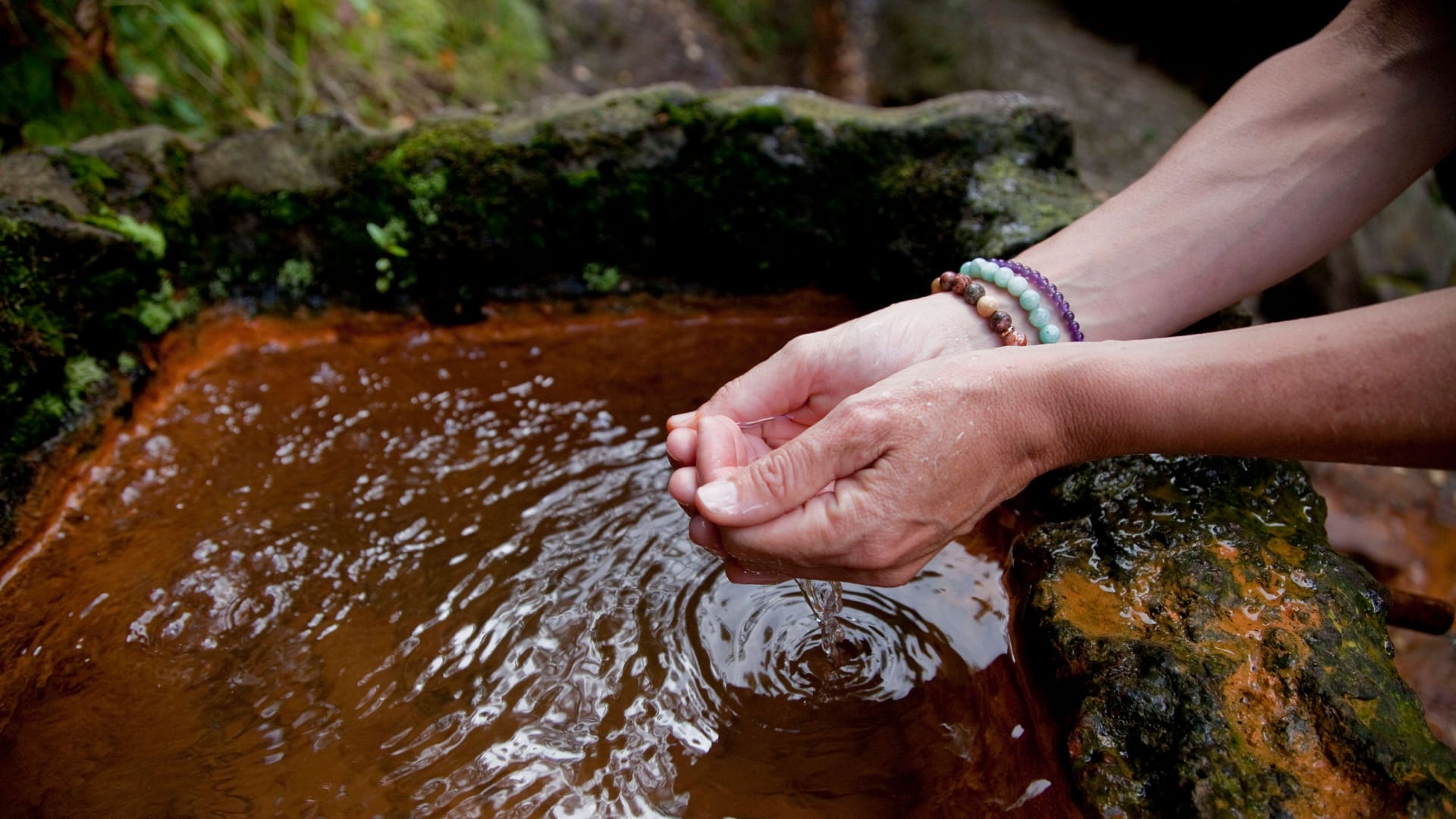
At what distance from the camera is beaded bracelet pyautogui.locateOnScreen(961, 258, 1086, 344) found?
193 centimetres

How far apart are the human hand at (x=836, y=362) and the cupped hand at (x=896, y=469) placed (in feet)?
1.05

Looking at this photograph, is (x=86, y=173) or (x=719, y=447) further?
(x=86, y=173)

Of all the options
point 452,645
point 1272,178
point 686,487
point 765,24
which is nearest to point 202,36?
point 452,645

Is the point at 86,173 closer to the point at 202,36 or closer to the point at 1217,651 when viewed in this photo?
the point at 202,36

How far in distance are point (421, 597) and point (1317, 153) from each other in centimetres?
225

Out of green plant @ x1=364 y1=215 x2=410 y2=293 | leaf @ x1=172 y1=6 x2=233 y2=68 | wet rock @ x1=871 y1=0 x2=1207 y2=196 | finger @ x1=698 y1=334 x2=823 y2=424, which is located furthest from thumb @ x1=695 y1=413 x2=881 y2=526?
wet rock @ x1=871 y1=0 x2=1207 y2=196

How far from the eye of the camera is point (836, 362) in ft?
6.15

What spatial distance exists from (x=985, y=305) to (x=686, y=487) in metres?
0.85

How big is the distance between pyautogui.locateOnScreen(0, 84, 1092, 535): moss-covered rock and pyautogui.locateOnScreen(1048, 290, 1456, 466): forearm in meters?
1.15

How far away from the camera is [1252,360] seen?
135 cm

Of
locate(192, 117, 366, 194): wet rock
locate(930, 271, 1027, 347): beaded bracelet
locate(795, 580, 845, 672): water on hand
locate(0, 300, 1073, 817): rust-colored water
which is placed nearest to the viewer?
locate(0, 300, 1073, 817): rust-colored water

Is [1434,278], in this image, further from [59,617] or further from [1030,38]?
[59,617]

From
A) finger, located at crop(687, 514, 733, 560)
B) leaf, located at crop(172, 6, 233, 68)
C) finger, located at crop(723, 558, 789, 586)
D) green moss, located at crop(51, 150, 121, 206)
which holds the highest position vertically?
leaf, located at crop(172, 6, 233, 68)

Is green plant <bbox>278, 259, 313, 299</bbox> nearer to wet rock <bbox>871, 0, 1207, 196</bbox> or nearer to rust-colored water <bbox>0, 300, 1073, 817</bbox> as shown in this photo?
rust-colored water <bbox>0, 300, 1073, 817</bbox>
